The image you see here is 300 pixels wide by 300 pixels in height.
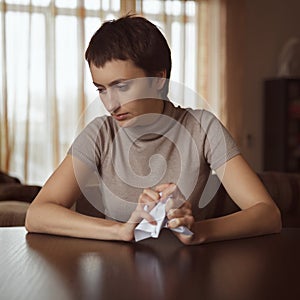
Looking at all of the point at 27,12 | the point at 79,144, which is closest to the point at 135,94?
the point at 79,144

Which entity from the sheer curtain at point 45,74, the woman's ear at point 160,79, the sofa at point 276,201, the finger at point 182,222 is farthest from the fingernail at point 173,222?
the sheer curtain at point 45,74

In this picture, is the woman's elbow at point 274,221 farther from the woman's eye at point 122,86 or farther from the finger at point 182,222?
the woman's eye at point 122,86

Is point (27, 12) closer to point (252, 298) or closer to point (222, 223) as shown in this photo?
point (222, 223)

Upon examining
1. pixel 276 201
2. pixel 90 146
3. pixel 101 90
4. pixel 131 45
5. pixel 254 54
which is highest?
pixel 254 54

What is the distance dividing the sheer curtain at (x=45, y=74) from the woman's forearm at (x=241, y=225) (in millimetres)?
3880

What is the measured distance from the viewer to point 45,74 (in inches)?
220

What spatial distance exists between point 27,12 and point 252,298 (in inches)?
192

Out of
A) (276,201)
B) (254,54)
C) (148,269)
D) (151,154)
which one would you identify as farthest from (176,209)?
(254,54)

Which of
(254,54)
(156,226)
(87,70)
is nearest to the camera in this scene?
(156,226)

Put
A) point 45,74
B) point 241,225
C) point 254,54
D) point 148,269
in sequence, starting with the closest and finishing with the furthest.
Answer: point 148,269
point 241,225
point 45,74
point 254,54

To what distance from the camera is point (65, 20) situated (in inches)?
221

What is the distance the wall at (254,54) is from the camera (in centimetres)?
612

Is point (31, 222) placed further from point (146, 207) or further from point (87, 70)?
point (87, 70)

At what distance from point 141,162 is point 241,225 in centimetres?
36
